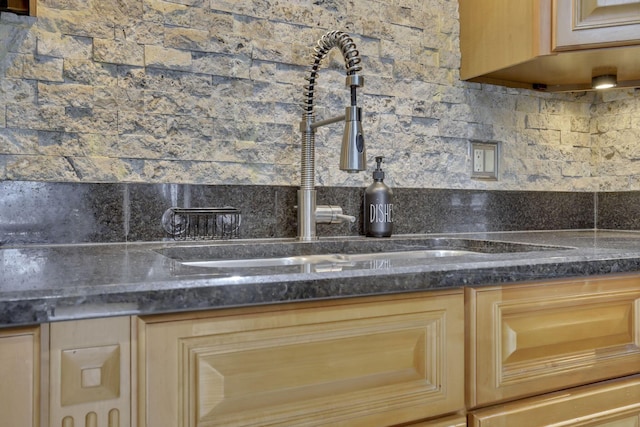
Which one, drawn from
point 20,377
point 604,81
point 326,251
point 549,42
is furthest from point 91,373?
point 604,81

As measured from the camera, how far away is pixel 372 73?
146 centimetres

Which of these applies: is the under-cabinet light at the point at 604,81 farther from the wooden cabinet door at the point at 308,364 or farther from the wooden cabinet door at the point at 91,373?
the wooden cabinet door at the point at 91,373

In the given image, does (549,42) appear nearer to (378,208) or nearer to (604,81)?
(604,81)

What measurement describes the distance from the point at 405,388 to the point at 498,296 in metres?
0.22

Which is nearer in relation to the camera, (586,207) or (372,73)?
(372,73)

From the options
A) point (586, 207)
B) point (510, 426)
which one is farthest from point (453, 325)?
point (586, 207)

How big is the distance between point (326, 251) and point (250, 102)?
A: 0.43m

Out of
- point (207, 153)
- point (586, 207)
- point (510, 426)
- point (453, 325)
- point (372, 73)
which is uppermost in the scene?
point (372, 73)

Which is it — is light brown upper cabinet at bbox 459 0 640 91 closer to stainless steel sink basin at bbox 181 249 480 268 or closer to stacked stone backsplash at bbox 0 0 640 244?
stacked stone backsplash at bbox 0 0 640 244

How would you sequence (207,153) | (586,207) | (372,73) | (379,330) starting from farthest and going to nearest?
1. (586,207)
2. (372,73)
3. (207,153)
4. (379,330)

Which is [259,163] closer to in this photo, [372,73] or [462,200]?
[372,73]

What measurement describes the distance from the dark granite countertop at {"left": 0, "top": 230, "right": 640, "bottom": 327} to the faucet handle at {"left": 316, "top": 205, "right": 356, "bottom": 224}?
0.38 metres

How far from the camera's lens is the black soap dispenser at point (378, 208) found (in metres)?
1.35

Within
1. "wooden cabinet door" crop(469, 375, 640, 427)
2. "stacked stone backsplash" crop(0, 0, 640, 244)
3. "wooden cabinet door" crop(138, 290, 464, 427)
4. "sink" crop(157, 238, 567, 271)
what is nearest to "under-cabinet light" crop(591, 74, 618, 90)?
"stacked stone backsplash" crop(0, 0, 640, 244)
